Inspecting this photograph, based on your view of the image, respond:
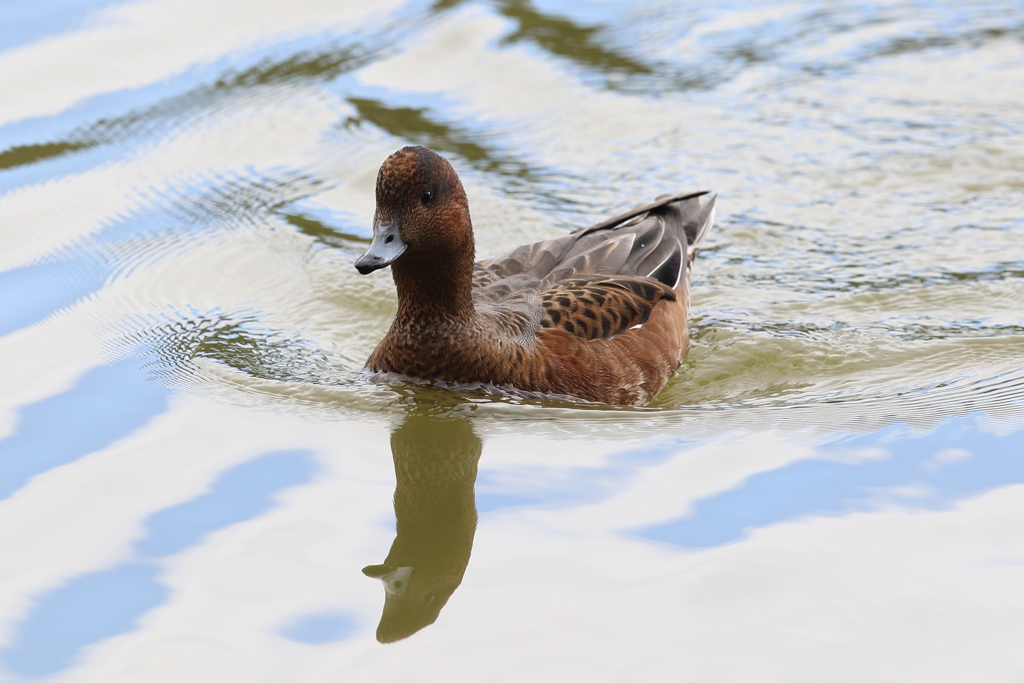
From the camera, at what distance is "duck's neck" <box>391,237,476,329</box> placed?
255 inches

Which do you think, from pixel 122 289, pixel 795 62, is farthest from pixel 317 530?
pixel 795 62

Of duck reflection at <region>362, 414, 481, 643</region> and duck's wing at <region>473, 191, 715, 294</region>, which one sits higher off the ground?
duck's wing at <region>473, 191, 715, 294</region>

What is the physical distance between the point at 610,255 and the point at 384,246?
2093mm

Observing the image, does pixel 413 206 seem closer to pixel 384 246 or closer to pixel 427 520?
pixel 384 246

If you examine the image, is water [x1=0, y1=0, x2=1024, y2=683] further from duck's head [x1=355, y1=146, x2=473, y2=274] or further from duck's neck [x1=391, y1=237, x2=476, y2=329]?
duck's head [x1=355, y1=146, x2=473, y2=274]

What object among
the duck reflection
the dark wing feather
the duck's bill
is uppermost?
the duck's bill

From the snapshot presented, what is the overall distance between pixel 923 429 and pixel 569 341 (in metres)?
1.98

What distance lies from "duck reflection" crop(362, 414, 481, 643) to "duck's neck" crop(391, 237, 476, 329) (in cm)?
57

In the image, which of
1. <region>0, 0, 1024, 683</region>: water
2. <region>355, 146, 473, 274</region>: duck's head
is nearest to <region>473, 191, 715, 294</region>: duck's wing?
<region>0, 0, 1024, 683</region>: water

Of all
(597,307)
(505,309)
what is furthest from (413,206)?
(597,307)

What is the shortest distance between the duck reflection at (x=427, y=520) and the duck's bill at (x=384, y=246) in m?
0.90

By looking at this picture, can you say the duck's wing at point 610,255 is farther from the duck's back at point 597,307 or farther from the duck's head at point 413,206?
the duck's head at point 413,206

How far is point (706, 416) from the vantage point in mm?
6328

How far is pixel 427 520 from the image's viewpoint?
209 inches
